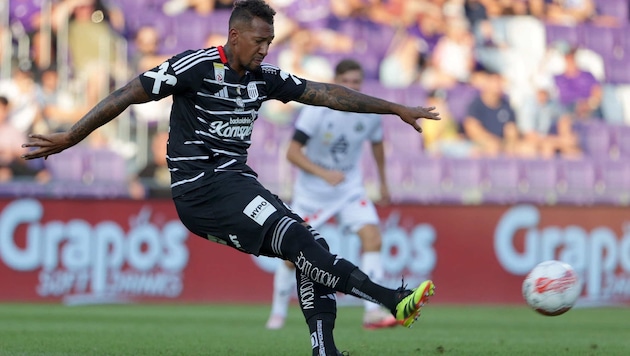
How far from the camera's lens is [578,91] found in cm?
1817

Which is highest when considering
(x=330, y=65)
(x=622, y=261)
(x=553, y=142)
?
(x=330, y=65)

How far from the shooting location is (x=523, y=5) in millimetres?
19094

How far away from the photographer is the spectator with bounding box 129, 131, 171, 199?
542 inches

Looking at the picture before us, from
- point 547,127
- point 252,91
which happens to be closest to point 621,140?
point 547,127

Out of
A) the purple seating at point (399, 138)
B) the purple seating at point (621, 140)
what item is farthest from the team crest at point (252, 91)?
the purple seating at point (621, 140)

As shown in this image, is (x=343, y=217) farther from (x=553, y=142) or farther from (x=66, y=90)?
(x=553, y=142)

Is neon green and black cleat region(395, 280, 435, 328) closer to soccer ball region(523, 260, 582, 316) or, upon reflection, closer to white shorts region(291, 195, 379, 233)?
soccer ball region(523, 260, 582, 316)

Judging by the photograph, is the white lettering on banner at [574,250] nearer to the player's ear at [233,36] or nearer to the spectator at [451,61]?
the spectator at [451,61]

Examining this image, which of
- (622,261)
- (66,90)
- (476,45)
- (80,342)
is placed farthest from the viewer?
(476,45)

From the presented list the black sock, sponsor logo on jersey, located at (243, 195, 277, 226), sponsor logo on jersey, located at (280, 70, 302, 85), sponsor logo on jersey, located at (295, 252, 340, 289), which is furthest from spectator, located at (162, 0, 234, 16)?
sponsor logo on jersey, located at (295, 252, 340, 289)

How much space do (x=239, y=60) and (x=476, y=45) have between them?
1313 centimetres

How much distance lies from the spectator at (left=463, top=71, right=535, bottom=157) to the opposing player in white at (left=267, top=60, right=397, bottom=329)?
22.8 feet

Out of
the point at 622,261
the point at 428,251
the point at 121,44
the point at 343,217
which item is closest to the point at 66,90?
the point at 121,44

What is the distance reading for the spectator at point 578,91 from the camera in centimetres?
1805
